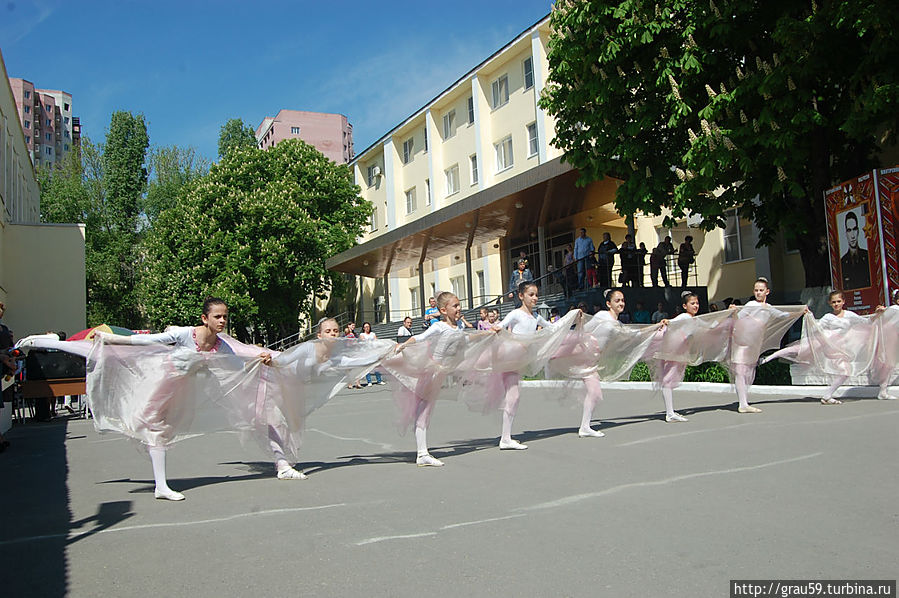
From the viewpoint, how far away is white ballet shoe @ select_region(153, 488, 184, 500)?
279 inches

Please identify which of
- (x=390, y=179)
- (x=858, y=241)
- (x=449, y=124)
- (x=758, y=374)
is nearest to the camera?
(x=858, y=241)

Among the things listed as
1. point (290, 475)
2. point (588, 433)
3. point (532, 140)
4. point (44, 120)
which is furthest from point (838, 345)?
point (44, 120)

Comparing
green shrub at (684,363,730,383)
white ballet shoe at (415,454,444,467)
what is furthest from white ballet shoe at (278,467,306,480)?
green shrub at (684,363,730,383)

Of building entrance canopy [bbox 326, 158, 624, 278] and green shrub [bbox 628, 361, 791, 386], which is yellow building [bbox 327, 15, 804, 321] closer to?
building entrance canopy [bbox 326, 158, 624, 278]

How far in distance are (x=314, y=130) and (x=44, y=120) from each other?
61.5 m

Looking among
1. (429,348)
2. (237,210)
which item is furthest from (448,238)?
(429,348)

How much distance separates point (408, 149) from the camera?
1927 inches

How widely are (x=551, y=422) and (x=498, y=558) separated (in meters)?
7.47

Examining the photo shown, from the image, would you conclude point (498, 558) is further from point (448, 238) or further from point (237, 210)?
point (237, 210)

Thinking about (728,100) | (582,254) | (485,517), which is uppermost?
(728,100)

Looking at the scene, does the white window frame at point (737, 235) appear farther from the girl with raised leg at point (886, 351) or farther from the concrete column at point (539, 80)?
the girl with raised leg at point (886, 351)

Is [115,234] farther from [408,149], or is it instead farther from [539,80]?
[539,80]

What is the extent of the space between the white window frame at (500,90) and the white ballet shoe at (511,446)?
31437 mm

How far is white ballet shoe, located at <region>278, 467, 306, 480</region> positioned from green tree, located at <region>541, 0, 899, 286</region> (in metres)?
10.5
